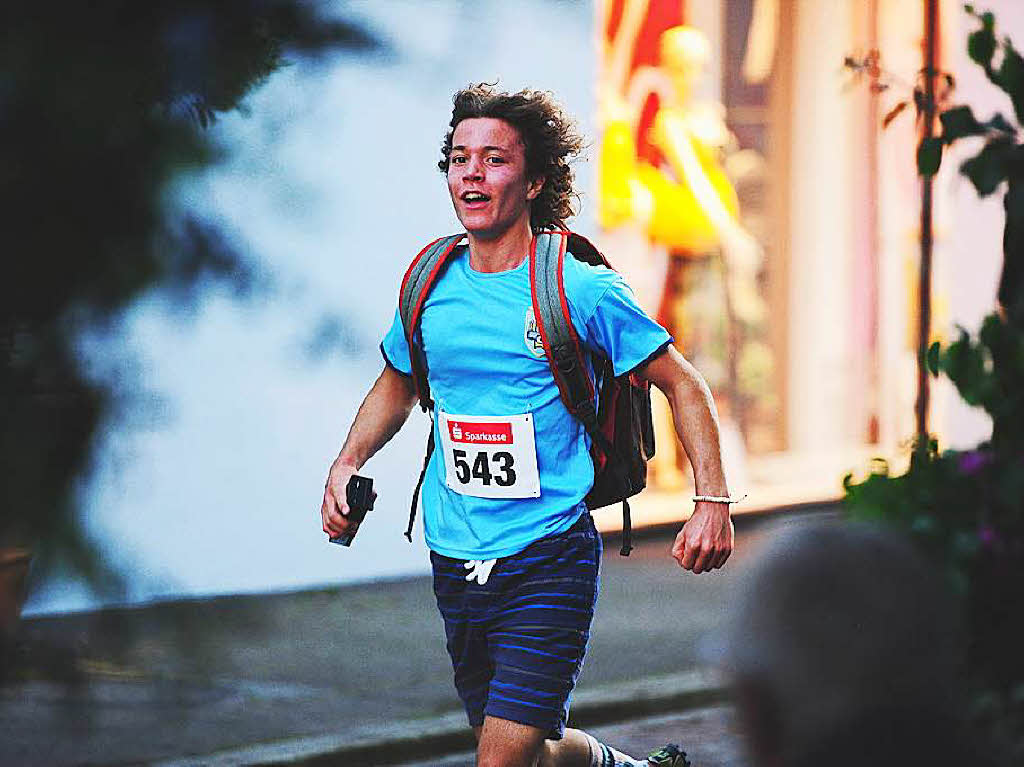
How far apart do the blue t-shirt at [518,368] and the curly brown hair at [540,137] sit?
0.68 ft

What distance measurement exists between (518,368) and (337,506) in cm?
46

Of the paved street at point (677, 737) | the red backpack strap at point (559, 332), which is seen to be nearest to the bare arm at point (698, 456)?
the red backpack strap at point (559, 332)

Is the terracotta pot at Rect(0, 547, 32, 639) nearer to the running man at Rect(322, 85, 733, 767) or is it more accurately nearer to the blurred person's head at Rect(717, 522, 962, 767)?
the blurred person's head at Rect(717, 522, 962, 767)

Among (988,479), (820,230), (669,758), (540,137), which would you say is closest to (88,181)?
(988,479)

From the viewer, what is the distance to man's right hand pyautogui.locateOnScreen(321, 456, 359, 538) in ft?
13.4

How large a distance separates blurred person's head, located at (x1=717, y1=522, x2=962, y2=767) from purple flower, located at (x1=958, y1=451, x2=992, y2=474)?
3.84 feet

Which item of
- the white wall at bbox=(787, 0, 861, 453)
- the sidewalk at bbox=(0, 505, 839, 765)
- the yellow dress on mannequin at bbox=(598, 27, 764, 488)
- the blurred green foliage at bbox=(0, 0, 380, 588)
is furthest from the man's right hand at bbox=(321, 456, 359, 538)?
the white wall at bbox=(787, 0, 861, 453)

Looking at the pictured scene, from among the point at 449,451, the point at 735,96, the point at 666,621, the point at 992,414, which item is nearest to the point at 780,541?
the point at 992,414

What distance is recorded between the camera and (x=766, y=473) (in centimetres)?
1102

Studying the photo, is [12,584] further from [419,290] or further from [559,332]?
[419,290]

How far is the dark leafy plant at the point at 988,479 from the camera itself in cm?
245

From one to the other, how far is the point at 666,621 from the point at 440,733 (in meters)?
2.20

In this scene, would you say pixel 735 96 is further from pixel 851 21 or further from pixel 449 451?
pixel 449 451

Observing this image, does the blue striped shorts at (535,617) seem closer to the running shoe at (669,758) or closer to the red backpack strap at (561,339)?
the red backpack strap at (561,339)
